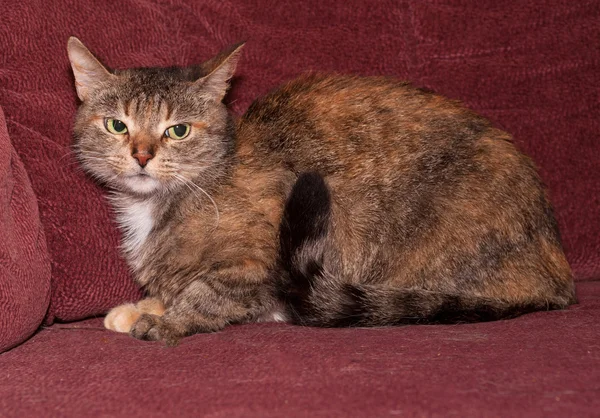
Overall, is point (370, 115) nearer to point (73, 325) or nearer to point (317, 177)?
point (317, 177)

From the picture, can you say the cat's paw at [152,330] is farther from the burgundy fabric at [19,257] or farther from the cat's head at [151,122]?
the cat's head at [151,122]

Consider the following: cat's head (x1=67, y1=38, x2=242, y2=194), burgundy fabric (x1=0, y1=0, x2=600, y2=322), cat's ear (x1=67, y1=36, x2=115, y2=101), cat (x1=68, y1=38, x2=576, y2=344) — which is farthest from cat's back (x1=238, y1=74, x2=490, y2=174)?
cat's ear (x1=67, y1=36, x2=115, y2=101)

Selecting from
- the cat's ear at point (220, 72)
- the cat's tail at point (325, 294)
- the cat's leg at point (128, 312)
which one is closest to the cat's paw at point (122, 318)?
the cat's leg at point (128, 312)

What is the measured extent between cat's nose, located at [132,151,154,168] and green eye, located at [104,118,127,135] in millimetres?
135

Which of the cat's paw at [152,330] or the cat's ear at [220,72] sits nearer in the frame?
the cat's paw at [152,330]

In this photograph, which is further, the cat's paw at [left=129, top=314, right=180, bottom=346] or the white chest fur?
the white chest fur

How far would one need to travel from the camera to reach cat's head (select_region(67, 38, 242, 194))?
2158 mm

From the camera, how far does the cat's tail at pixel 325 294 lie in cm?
197

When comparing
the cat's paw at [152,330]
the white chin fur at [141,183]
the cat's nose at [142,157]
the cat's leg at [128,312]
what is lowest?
the cat's leg at [128,312]

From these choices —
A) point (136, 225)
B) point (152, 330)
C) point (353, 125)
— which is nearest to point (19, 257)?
point (152, 330)

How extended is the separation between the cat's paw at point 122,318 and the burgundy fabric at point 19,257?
0.70 ft

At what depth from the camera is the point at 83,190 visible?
2.28 m

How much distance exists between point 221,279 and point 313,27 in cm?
101

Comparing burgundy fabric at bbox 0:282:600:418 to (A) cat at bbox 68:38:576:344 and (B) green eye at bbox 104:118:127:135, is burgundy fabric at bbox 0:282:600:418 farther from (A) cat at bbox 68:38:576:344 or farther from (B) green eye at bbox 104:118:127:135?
(B) green eye at bbox 104:118:127:135
